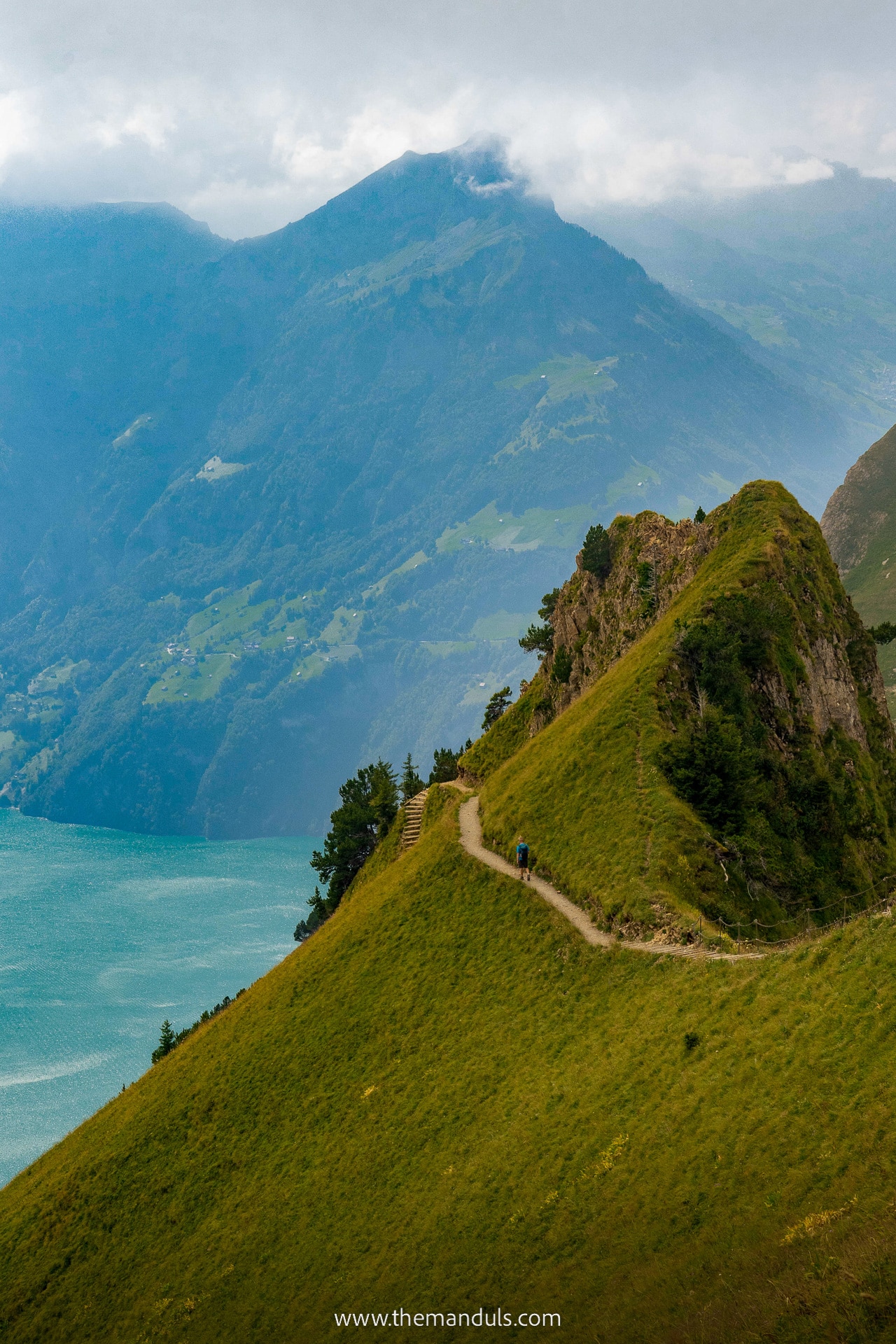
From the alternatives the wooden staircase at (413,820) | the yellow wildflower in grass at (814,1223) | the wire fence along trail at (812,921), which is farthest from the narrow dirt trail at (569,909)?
the yellow wildflower in grass at (814,1223)

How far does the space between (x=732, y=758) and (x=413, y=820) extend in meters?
37.6

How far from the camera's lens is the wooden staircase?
7775 cm

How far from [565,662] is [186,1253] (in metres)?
53.5

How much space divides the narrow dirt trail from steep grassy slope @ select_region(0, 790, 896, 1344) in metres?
0.70

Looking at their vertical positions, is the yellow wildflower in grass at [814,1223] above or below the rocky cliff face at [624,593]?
below

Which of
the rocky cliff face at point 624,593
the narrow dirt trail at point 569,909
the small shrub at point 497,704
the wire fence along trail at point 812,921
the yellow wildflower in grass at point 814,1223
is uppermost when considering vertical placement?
the small shrub at point 497,704

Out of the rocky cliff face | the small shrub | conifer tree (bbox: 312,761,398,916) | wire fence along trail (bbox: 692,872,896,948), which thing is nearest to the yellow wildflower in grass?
wire fence along trail (bbox: 692,872,896,948)

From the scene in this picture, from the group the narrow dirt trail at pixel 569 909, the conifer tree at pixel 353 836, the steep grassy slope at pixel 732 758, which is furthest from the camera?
the conifer tree at pixel 353 836

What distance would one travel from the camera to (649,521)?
8025cm

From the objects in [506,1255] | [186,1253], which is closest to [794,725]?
[506,1255]

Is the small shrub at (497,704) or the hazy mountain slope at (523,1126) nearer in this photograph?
the hazy mountain slope at (523,1126)

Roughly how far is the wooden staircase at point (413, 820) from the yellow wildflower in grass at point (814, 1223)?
5474 centimetres

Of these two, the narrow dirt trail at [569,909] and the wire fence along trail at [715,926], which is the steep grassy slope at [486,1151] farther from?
the wire fence along trail at [715,926]

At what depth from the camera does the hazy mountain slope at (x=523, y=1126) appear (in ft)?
74.7
